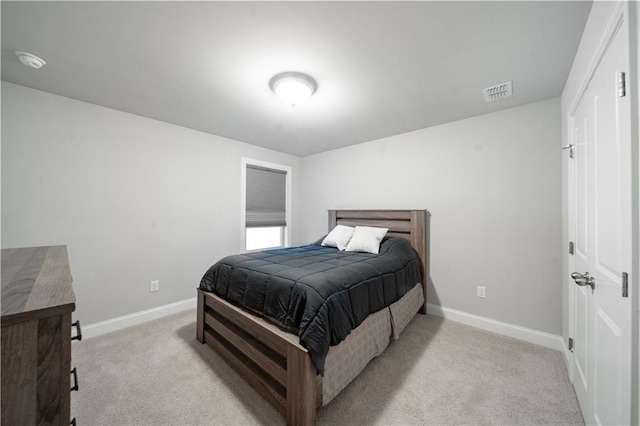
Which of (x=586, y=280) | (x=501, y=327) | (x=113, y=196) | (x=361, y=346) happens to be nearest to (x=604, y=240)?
(x=586, y=280)

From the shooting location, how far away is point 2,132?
1974 millimetres

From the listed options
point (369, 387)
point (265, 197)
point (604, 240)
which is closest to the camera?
point (604, 240)

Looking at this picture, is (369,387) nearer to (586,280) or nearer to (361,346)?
(361,346)

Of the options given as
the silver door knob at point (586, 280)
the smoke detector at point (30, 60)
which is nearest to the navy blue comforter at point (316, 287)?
the silver door knob at point (586, 280)

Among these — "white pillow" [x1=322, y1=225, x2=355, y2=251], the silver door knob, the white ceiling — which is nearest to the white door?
the silver door knob

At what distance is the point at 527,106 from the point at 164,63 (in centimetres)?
326

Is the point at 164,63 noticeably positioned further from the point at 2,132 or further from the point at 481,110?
the point at 481,110

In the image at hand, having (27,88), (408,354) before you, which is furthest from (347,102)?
(27,88)

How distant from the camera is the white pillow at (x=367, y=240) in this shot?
2.70 meters

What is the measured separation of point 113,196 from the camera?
2.50m

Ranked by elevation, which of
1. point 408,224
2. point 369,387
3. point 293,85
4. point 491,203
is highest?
point 293,85

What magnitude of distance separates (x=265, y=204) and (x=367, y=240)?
6.51 feet

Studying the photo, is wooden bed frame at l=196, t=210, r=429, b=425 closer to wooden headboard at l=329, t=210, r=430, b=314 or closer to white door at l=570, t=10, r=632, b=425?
white door at l=570, t=10, r=632, b=425

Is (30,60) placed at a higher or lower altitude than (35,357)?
higher
